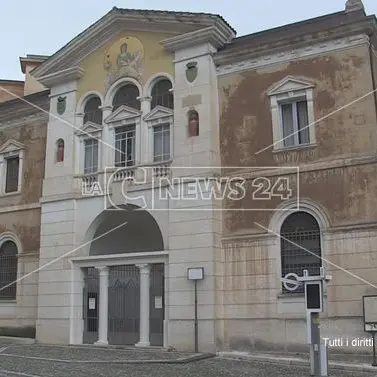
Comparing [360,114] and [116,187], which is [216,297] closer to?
[116,187]

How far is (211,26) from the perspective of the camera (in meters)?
21.3

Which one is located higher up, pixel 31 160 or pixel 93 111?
pixel 93 111

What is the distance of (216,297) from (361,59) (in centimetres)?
861

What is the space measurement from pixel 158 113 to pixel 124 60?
110 inches

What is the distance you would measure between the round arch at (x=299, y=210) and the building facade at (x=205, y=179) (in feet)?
0.14

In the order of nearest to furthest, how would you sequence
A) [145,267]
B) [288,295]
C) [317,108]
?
[288,295], [317,108], [145,267]

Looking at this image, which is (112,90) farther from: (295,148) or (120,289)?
(295,148)

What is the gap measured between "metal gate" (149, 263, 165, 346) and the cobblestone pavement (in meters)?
1.60

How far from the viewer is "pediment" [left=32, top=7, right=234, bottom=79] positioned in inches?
856

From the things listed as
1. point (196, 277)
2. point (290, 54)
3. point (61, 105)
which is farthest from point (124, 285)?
point (290, 54)

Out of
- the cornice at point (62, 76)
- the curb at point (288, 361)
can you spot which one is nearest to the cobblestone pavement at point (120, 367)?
the curb at point (288, 361)

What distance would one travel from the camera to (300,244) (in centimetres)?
1938

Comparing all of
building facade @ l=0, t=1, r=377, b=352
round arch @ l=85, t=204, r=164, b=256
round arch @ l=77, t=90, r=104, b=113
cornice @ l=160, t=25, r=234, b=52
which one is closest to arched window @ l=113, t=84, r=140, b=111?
building facade @ l=0, t=1, r=377, b=352

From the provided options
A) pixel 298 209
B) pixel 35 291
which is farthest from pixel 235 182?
pixel 35 291
